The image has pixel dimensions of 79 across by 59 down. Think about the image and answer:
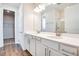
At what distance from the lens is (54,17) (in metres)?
2.20

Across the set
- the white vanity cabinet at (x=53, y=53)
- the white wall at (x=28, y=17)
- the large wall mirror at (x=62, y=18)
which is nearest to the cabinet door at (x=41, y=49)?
the white vanity cabinet at (x=53, y=53)

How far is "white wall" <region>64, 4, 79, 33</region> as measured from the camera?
5.33 feet

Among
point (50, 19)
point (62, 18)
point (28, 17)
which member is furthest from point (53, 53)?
point (28, 17)

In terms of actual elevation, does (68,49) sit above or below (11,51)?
above

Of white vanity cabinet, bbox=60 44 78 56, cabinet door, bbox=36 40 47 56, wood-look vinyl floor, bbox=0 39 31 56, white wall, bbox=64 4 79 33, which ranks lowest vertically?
wood-look vinyl floor, bbox=0 39 31 56

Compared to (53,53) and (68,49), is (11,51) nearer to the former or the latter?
(53,53)

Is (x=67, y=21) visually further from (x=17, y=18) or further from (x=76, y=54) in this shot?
(x=17, y=18)

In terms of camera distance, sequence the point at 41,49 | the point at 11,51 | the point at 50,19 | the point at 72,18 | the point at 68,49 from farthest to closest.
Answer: the point at 11,51 → the point at 50,19 → the point at 41,49 → the point at 72,18 → the point at 68,49

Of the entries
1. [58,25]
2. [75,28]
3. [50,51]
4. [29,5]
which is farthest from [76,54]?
[29,5]

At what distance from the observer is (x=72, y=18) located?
1.71 m

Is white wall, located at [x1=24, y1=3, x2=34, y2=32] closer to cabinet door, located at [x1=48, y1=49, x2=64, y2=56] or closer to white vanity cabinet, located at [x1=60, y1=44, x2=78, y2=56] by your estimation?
cabinet door, located at [x1=48, y1=49, x2=64, y2=56]

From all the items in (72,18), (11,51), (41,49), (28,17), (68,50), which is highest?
(28,17)

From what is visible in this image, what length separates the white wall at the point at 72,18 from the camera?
1.63 meters

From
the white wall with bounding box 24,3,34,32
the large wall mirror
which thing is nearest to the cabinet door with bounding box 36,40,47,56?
the large wall mirror
